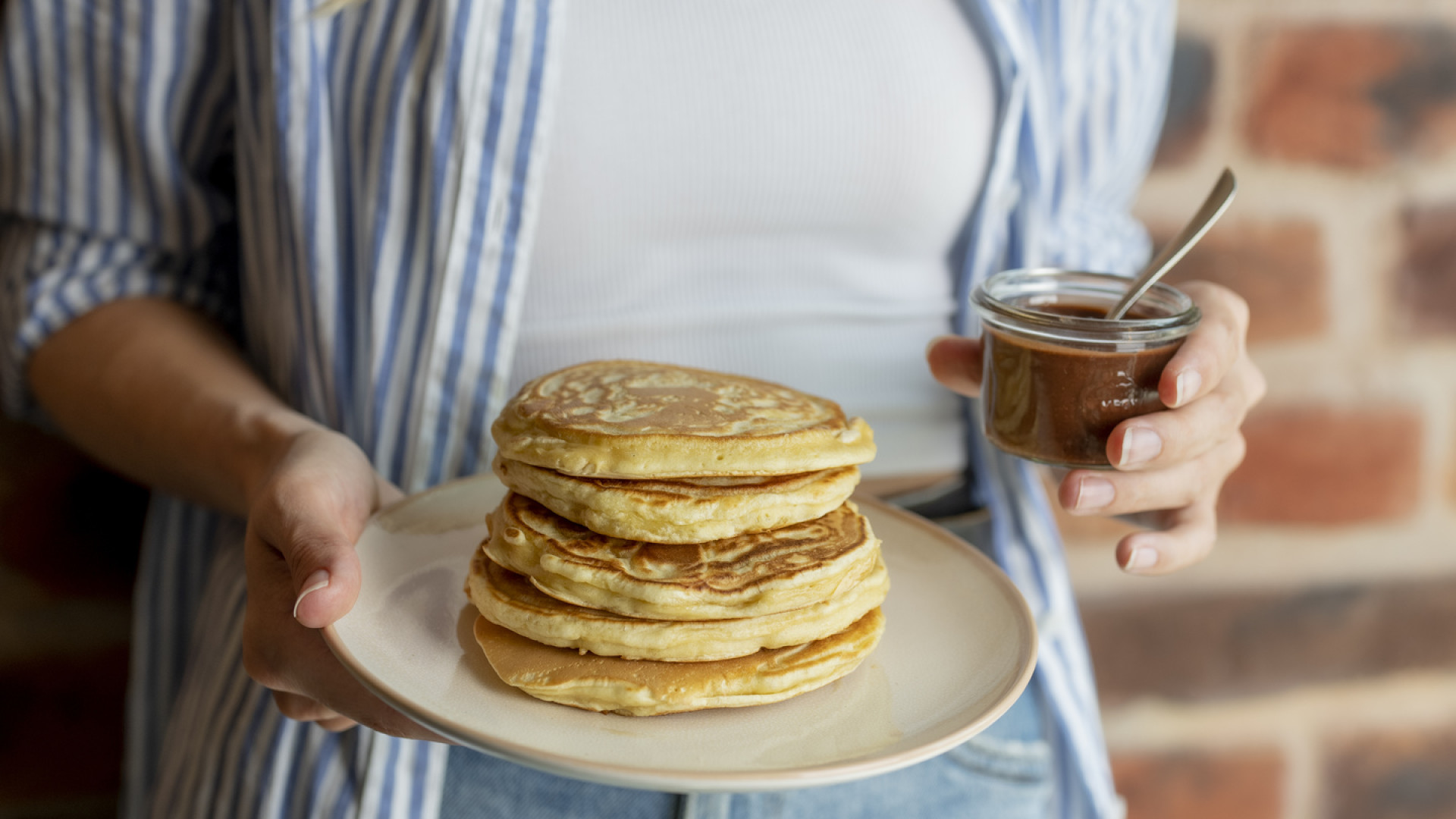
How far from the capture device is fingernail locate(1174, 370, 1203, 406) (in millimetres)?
772

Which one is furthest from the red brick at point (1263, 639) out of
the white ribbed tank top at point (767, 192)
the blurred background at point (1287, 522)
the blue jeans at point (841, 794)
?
the white ribbed tank top at point (767, 192)

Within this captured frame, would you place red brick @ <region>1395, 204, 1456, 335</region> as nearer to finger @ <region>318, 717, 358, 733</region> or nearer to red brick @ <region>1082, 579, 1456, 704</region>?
red brick @ <region>1082, 579, 1456, 704</region>

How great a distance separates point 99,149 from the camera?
101 centimetres

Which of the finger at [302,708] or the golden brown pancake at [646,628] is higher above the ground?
the golden brown pancake at [646,628]

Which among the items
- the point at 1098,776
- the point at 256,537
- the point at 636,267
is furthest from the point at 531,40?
the point at 1098,776

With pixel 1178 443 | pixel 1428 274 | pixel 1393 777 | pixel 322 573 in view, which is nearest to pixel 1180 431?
pixel 1178 443

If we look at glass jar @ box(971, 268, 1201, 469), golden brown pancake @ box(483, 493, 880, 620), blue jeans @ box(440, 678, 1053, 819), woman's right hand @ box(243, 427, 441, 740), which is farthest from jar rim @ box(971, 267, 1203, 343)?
woman's right hand @ box(243, 427, 441, 740)

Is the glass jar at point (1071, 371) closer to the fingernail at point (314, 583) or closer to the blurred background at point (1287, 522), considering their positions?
the fingernail at point (314, 583)

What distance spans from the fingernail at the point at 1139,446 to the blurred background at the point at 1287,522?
665 mm

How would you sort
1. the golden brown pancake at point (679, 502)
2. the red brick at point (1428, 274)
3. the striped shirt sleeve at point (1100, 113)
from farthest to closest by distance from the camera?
the red brick at point (1428, 274) < the striped shirt sleeve at point (1100, 113) < the golden brown pancake at point (679, 502)

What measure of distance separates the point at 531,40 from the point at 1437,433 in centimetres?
132

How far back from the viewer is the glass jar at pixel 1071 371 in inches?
30.5

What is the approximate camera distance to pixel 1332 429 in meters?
1.42

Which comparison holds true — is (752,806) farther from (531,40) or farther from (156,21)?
(156,21)
